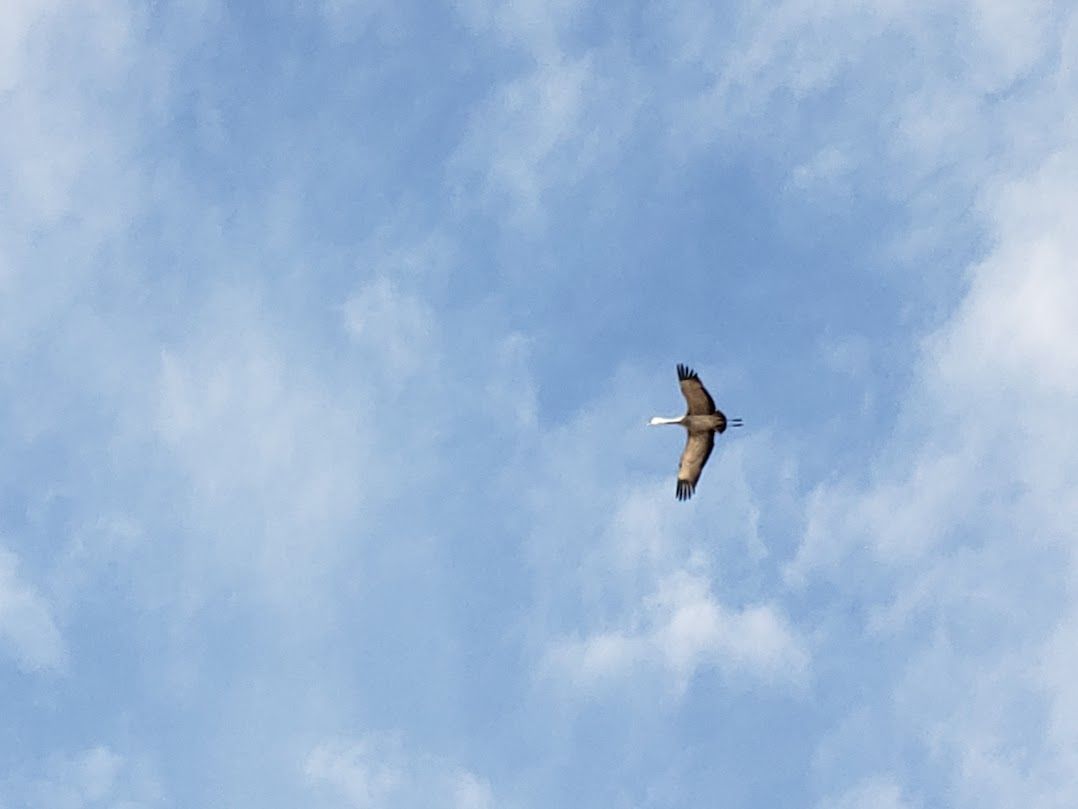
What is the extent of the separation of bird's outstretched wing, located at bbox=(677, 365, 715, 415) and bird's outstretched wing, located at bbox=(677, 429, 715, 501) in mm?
2117

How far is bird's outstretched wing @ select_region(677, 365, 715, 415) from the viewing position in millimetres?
97188

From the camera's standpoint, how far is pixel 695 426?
10031 cm

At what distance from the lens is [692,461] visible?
333ft

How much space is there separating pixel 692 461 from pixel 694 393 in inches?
221

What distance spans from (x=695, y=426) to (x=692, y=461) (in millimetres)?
2504

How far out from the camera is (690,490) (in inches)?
3979

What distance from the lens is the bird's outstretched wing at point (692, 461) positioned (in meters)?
101

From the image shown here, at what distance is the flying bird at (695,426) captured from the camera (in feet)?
320

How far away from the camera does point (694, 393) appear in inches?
3851

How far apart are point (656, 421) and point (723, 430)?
460cm

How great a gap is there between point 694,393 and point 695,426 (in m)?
3.23

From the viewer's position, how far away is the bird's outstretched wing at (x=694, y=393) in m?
97.2

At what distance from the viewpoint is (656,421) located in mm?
102500

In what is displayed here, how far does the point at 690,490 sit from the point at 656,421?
16.2 ft
